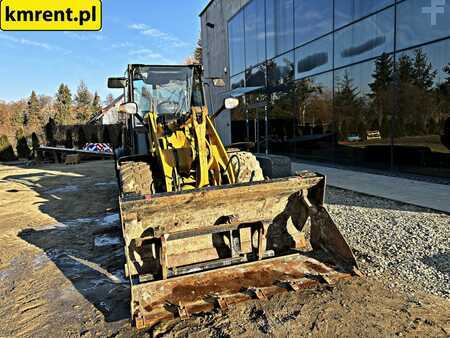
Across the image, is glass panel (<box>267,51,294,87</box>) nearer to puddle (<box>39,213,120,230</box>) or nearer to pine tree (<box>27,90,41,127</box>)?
puddle (<box>39,213,120,230</box>)

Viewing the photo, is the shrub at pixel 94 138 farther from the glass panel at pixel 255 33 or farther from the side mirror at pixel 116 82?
the side mirror at pixel 116 82

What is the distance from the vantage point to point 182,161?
185 inches

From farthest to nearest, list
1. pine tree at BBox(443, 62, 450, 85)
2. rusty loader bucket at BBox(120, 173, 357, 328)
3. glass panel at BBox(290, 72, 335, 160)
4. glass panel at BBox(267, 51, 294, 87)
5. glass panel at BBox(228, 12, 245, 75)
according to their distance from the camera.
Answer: glass panel at BBox(228, 12, 245, 75) → glass panel at BBox(267, 51, 294, 87) → glass panel at BBox(290, 72, 335, 160) → pine tree at BBox(443, 62, 450, 85) → rusty loader bucket at BBox(120, 173, 357, 328)

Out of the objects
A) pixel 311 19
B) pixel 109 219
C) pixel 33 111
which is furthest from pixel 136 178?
pixel 33 111

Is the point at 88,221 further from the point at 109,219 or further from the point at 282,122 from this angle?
the point at 282,122

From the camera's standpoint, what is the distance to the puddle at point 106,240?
502 centimetres

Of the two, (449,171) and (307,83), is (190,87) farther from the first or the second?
(307,83)

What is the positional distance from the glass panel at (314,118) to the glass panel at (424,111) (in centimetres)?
289

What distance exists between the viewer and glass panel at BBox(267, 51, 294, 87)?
14227 mm

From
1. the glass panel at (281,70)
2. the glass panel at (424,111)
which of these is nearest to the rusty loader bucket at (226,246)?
Answer: the glass panel at (424,111)

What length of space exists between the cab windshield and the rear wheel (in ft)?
6.12

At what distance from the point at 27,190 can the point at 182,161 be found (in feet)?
24.1

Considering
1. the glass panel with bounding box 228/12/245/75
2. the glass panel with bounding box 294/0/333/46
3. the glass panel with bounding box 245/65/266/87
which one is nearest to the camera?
the glass panel with bounding box 294/0/333/46

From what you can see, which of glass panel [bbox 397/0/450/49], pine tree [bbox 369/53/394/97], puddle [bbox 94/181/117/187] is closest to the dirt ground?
puddle [bbox 94/181/117/187]
